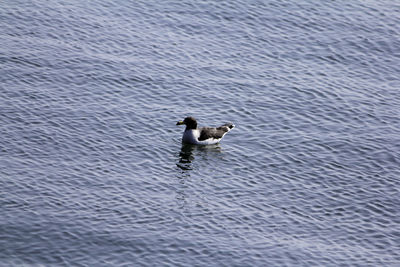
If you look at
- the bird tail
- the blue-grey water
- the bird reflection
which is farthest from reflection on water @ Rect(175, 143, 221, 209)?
the bird tail

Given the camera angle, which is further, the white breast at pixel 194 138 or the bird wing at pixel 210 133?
the bird wing at pixel 210 133

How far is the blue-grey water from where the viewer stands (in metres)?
39.3

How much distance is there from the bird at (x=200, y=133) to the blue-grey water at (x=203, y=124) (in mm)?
585

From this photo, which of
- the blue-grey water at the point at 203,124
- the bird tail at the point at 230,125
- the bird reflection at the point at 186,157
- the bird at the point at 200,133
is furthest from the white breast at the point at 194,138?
the bird tail at the point at 230,125

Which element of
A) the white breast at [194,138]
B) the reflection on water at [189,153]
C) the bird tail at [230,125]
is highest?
the bird tail at [230,125]

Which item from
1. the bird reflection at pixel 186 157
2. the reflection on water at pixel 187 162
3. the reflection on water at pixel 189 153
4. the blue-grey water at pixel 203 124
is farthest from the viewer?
the reflection on water at pixel 189 153

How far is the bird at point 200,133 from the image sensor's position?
50844 mm

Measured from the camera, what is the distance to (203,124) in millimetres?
53656

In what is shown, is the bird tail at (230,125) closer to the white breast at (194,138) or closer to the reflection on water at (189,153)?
the white breast at (194,138)

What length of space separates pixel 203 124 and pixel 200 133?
2732mm

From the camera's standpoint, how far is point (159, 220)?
40.6 m

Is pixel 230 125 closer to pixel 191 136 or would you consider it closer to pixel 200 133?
pixel 200 133

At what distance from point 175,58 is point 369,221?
2446 centimetres

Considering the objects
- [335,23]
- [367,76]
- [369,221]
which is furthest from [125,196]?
[335,23]
